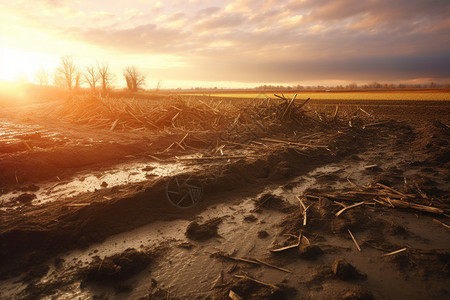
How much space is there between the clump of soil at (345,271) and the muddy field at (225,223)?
0.05 ft

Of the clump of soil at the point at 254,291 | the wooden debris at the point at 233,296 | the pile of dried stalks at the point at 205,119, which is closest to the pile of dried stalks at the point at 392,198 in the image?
the clump of soil at the point at 254,291

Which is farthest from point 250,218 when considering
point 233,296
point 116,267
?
point 116,267

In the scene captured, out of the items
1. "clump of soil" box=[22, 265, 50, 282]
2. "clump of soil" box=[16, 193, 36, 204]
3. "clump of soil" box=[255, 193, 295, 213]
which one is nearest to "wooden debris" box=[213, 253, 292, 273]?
"clump of soil" box=[255, 193, 295, 213]

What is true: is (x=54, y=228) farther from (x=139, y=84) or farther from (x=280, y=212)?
(x=139, y=84)

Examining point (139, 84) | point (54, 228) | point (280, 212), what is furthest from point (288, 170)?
point (139, 84)

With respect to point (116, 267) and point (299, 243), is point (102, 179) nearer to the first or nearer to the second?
point (116, 267)

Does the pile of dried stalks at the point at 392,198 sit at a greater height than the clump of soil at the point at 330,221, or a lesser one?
greater

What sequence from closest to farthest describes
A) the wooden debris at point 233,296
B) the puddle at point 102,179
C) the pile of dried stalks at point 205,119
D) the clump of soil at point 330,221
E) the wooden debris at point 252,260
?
1. the wooden debris at point 233,296
2. the wooden debris at point 252,260
3. the clump of soil at point 330,221
4. the puddle at point 102,179
5. the pile of dried stalks at point 205,119

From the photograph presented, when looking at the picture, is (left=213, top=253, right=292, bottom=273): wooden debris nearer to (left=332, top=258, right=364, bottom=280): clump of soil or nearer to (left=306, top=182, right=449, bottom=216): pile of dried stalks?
(left=332, top=258, right=364, bottom=280): clump of soil

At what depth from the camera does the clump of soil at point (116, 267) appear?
3.00 meters

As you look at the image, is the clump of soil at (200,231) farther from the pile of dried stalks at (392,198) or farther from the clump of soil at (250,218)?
the pile of dried stalks at (392,198)

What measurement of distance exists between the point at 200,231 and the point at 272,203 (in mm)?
1571

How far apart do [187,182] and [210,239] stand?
1.71m

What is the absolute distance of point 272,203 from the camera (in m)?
4.80
